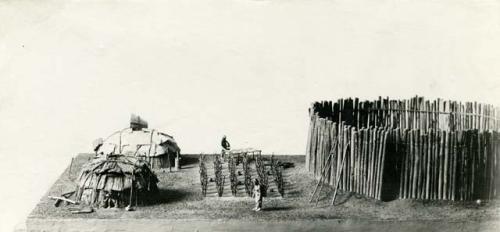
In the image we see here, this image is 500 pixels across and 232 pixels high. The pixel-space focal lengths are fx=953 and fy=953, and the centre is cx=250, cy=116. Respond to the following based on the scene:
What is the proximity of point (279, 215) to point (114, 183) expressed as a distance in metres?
3.90

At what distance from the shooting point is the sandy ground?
20.8 m

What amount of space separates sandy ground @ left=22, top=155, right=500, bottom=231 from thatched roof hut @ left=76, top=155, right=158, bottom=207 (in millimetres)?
359

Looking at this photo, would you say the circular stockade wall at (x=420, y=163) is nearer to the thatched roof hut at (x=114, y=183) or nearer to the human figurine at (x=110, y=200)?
the thatched roof hut at (x=114, y=183)

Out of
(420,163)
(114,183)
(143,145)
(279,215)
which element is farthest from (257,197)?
(143,145)

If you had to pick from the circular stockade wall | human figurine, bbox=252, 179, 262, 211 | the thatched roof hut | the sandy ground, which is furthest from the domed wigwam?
the circular stockade wall

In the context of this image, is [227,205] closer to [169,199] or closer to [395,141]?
[169,199]

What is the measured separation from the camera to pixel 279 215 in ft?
69.4

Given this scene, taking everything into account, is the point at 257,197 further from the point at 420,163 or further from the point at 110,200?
the point at 420,163

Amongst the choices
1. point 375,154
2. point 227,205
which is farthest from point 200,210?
point 375,154

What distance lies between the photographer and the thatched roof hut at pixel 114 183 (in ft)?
71.7

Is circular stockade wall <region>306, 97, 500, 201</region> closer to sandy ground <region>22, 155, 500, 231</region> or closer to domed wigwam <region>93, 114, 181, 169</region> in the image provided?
sandy ground <region>22, 155, 500, 231</region>

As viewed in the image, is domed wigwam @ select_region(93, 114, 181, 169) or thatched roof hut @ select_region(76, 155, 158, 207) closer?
thatched roof hut @ select_region(76, 155, 158, 207)

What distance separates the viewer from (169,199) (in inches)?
886

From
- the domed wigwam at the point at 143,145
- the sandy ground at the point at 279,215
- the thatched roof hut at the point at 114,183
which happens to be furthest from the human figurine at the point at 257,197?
the domed wigwam at the point at 143,145
